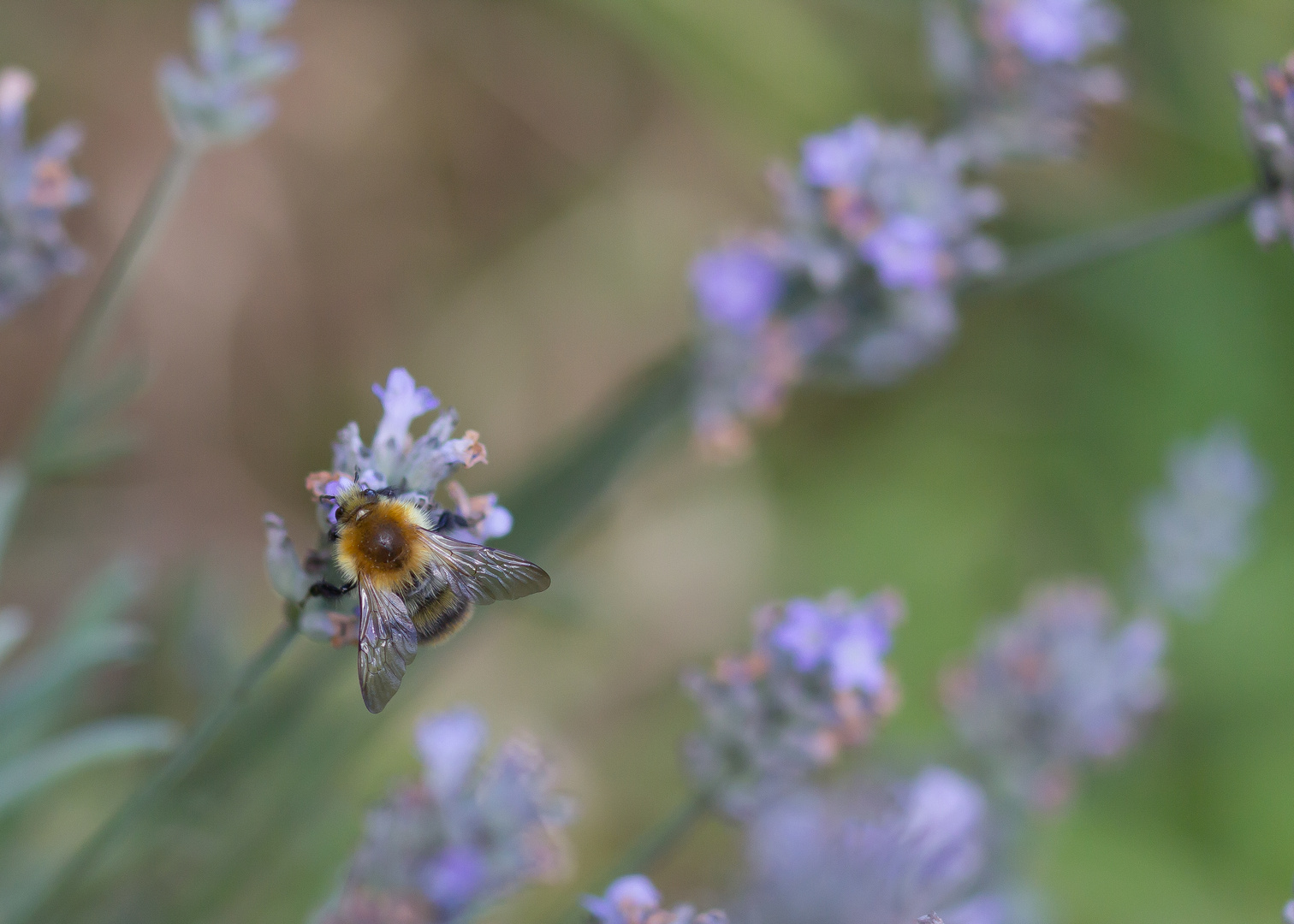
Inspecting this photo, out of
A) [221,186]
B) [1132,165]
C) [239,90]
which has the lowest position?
[239,90]

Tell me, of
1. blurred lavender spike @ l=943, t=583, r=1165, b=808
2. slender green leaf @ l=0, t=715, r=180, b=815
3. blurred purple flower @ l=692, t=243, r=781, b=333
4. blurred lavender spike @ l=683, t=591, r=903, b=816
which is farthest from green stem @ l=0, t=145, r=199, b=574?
blurred lavender spike @ l=943, t=583, r=1165, b=808

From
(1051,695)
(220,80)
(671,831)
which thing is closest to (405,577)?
(671,831)

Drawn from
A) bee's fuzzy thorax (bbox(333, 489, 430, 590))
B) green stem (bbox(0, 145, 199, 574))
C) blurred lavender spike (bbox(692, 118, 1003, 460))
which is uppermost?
green stem (bbox(0, 145, 199, 574))

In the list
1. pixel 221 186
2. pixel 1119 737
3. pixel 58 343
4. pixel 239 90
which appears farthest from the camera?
pixel 221 186

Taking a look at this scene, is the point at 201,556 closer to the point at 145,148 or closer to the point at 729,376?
the point at 729,376

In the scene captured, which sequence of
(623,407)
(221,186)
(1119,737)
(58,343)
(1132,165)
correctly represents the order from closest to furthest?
(623,407)
(1119,737)
(58,343)
(221,186)
(1132,165)

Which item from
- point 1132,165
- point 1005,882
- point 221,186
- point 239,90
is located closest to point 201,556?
point 239,90

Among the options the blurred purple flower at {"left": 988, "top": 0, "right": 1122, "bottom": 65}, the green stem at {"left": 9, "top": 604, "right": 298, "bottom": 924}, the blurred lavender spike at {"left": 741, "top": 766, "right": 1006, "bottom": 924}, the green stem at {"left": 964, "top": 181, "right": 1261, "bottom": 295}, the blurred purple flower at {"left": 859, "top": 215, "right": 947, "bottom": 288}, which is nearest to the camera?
the blurred lavender spike at {"left": 741, "top": 766, "right": 1006, "bottom": 924}

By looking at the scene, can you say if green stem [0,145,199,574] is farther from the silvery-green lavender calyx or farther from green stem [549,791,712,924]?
green stem [549,791,712,924]
